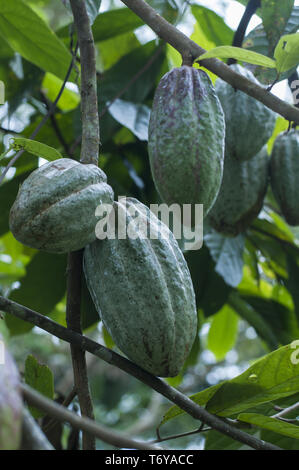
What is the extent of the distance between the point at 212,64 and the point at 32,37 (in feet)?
1.78

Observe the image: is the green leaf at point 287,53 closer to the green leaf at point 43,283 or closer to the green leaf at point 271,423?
the green leaf at point 271,423

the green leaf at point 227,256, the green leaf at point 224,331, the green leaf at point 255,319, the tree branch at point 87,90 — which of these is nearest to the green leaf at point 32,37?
the tree branch at point 87,90

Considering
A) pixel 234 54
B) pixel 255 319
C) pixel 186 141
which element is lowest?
pixel 255 319

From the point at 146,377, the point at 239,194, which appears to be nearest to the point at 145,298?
the point at 146,377

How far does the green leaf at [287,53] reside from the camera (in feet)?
2.78

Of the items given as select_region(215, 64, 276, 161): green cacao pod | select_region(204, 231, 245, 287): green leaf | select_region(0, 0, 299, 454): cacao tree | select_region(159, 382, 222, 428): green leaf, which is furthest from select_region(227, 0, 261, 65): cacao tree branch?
select_region(159, 382, 222, 428): green leaf

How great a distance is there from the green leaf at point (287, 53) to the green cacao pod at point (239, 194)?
31cm

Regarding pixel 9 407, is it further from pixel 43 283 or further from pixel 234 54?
pixel 43 283

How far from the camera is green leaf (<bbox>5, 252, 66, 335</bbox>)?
142 cm

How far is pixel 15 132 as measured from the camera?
4.98ft

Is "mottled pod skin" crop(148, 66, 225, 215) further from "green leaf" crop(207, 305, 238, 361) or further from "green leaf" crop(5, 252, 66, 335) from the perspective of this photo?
"green leaf" crop(207, 305, 238, 361)

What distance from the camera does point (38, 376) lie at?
2.86 ft

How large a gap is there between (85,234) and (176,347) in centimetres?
19

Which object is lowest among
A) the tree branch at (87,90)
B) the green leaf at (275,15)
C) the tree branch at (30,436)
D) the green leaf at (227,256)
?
the green leaf at (227,256)
